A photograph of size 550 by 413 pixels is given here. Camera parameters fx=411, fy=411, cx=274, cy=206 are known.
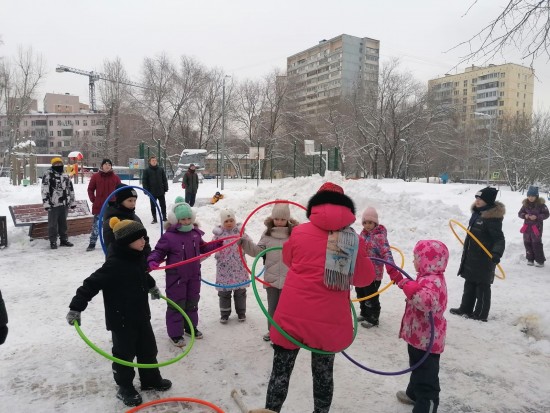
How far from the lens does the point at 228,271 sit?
5.25 metres

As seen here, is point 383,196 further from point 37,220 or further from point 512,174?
point 512,174

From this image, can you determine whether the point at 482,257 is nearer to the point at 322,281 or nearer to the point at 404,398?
the point at 404,398

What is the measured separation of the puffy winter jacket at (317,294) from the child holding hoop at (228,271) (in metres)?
2.40

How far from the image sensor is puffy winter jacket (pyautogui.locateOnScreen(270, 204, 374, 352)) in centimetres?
278

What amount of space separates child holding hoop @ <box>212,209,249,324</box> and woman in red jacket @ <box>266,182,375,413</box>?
2354 millimetres

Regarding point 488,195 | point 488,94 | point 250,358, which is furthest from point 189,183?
point 488,94

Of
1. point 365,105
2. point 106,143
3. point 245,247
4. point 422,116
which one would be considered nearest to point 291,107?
point 365,105

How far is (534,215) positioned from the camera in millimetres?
8758

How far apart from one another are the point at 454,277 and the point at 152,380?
6.09 metres

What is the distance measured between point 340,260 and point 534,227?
777cm

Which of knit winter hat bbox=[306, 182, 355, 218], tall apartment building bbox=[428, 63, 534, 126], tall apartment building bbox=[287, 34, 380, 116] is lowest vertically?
knit winter hat bbox=[306, 182, 355, 218]

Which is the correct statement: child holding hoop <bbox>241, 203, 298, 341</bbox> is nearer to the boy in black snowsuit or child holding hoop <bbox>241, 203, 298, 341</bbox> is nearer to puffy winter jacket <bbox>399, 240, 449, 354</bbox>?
the boy in black snowsuit

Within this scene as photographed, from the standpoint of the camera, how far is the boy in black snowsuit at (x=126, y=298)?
3.41m

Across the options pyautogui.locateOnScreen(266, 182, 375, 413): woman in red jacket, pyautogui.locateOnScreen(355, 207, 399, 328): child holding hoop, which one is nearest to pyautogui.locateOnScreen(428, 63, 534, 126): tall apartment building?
pyautogui.locateOnScreen(355, 207, 399, 328): child holding hoop
